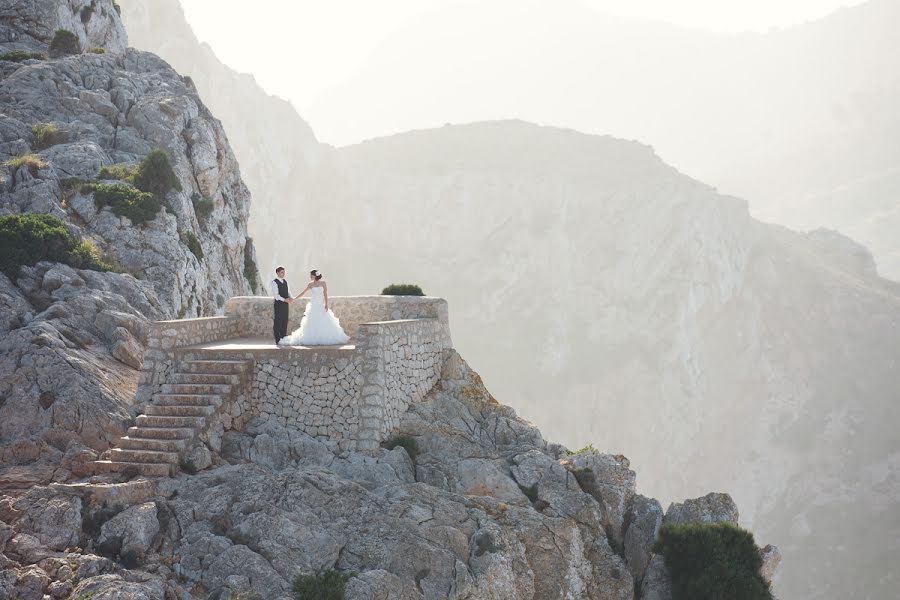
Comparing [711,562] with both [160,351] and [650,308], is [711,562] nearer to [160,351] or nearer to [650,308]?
[160,351]

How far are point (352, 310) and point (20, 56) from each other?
25686mm

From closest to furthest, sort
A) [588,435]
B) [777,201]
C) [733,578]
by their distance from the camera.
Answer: [733,578]
[588,435]
[777,201]

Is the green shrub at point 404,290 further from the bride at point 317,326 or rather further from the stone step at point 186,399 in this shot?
the stone step at point 186,399

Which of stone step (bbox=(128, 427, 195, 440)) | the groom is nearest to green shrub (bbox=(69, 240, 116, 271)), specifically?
the groom

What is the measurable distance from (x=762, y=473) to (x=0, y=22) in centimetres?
8377

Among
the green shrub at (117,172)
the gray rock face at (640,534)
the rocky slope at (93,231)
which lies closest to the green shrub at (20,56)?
the rocky slope at (93,231)

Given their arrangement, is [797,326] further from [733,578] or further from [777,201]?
[777,201]

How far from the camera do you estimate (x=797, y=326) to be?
9975 centimetres

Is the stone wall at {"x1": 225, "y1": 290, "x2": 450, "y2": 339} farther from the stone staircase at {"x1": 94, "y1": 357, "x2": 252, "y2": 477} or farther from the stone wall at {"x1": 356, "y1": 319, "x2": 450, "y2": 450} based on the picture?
the stone staircase at {"x1": 94, "y1": 357, "x2": 252, "y2": 477}

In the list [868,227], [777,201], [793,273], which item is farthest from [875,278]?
[777,201]

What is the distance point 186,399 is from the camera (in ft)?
54.1

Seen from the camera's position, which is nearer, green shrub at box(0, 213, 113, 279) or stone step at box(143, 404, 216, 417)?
stone step at box(143, 404, 216, 417)

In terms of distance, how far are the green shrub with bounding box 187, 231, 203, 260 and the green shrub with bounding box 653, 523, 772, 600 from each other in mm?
20953

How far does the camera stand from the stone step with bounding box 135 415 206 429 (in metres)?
15.9
